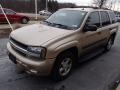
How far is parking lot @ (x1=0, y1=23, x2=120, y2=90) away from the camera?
4230 mm

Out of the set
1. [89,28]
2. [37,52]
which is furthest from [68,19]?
[37,52]

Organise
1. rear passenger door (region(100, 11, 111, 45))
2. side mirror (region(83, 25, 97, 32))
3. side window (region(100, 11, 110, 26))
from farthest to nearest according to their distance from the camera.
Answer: side window (region(100, 11, 110, 26)) → rear passenger door (region(100, 11, 111, 45)) → side mirror (region(83, 25, 97, 32))

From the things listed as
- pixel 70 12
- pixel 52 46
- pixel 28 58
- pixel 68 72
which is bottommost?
pixel 68 72

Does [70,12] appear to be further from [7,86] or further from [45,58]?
[7,86]

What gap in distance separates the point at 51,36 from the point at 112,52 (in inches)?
176

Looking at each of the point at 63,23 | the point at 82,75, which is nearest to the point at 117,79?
the point at 82,75

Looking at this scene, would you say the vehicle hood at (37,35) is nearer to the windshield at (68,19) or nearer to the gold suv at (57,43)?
the gold suv at (57,43)

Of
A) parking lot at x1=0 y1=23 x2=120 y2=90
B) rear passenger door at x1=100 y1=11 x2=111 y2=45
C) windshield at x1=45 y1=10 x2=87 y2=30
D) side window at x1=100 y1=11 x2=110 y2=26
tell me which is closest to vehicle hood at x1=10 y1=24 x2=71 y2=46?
windshield at x1=45 y1=10 x2=87 y2=30

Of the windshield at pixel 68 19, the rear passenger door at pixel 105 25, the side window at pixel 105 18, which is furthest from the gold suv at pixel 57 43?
the side window at pixel 105 18

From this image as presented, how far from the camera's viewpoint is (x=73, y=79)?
4.72 metres

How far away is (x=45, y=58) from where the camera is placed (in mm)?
3754

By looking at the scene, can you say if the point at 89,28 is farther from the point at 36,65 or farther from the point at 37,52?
the point at 36,65

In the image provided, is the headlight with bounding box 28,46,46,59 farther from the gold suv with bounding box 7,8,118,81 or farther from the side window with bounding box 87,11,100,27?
the side window with bounding box 87,11,100,27

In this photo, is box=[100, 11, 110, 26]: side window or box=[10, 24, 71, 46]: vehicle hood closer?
box=[10, 24, 71, 46]: vehicle hood
